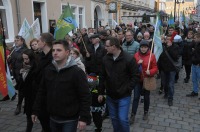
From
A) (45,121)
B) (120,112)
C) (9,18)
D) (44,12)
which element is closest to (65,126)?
Answer: (45,121)

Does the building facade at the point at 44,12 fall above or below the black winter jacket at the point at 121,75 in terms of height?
above

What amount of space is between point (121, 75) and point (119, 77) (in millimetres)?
44

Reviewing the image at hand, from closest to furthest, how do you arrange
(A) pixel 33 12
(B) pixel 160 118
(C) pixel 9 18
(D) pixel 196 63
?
(B) pixel 160 118 → (D) pixel 196 63 → (C) pixel 9 18 → (A) pixel 33 12

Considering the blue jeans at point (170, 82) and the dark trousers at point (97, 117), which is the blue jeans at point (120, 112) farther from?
the blue jeans at point (170, 82)

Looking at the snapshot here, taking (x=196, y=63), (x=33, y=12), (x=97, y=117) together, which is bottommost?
(x=97, y=117)

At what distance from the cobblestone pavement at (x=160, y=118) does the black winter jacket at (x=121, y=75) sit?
130 centimetres

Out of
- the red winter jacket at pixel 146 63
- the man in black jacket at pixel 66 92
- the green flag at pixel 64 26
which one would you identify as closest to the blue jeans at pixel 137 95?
the red winter jacket at pixel 146 63

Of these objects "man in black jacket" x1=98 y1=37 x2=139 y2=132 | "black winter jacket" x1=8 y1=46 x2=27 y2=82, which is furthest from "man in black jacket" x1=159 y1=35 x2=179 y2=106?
"black winter jacket" x1=8 y1=46 x2=27 y2=82

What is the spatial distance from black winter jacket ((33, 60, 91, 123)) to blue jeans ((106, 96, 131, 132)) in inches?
40.7

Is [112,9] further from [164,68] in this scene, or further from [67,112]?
[67,112]

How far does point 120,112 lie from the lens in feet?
12.7

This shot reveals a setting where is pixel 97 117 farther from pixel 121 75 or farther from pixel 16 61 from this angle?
pixel 16 61

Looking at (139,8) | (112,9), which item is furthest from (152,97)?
(139,8)

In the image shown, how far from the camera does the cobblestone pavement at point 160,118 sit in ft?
16.0
